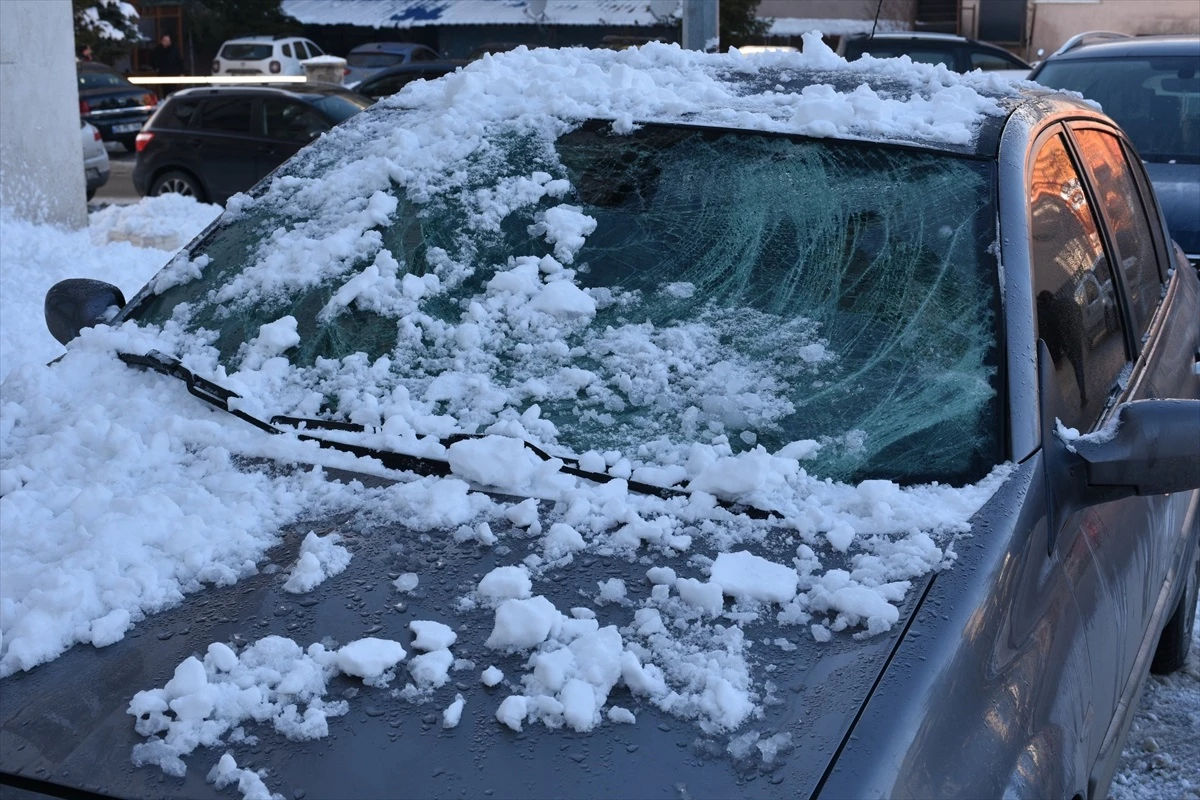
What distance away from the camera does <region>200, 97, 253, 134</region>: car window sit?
13008 mm

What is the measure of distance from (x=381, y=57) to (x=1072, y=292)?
26372mm

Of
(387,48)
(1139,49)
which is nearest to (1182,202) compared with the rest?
(1139,49)

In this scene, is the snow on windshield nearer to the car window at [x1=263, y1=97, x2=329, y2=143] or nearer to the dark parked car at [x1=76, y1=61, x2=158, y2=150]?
the car window at [x1=263, y1=97, x2=329, y2=143]

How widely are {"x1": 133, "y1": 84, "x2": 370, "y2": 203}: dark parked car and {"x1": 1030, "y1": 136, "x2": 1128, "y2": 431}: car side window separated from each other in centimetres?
1068

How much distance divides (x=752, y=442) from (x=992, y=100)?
1167 millimetres

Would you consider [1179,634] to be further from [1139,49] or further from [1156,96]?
[1139,49]

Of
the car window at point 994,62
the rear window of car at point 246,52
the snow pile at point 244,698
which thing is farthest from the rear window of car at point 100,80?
the snow pile at point 244,698

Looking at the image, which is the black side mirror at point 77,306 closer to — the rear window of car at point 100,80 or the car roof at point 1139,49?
the car roof at point 1139,49

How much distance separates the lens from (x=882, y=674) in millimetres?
1666

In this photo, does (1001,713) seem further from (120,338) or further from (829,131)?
(120,338)

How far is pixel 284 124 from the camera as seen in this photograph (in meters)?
12.9

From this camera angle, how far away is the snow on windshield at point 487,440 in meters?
1.72

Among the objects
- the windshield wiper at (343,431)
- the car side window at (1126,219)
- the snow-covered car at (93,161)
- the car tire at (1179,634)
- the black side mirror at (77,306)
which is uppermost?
the car side window at (1126,219)

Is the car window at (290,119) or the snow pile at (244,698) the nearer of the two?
the snow pile at (244,698)
